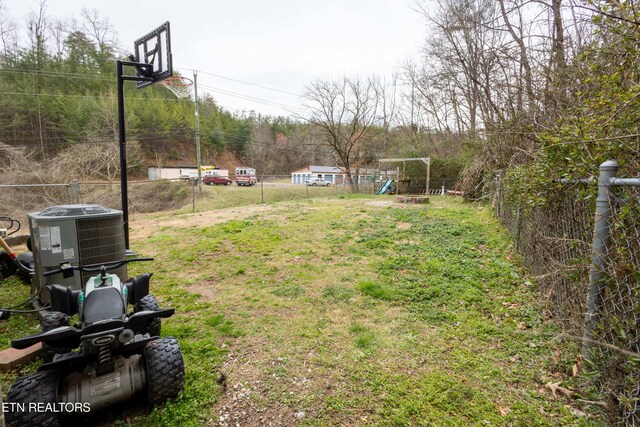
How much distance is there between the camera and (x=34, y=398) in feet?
4.62

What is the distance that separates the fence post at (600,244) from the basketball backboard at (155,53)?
4.82 m

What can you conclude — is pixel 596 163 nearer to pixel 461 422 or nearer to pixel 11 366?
pixel 461 422

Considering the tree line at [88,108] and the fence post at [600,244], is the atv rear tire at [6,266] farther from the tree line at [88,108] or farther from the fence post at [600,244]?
the tree line at [88,108]

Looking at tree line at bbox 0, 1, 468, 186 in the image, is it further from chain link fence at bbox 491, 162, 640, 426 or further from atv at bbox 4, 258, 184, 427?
atv at bbox 4, 258, 184, 427

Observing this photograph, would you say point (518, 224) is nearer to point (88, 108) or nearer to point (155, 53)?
point (155, 53)

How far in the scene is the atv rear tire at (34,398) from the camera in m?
1.38

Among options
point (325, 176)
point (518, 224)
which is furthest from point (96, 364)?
point (325, 176)

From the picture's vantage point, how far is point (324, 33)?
13.6 m

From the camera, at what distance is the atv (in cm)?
141

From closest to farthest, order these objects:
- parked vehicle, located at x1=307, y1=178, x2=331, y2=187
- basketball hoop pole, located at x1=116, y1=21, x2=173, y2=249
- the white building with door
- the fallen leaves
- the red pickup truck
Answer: the fallen leaves
basketball hoop pole, located at x1=116, y1=21, x2=173, y2=249
the white building with door
the red pickup truck
parked vehicle, located at x1=307, y1=178, x2=331, y2=187

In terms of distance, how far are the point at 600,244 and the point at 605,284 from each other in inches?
9.0

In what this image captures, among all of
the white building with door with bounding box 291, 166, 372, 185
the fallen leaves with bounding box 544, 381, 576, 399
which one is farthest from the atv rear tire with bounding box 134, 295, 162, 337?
the white building with door with bounding box 291, 166, 372, 185

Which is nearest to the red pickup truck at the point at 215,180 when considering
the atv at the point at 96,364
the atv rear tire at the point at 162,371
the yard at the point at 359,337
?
the yard at the point at 359,337

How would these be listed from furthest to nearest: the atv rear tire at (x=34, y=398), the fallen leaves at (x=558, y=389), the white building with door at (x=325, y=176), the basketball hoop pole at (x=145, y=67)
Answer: the white building with door at (x=325, y=176), the basketball hoop pole at (x=145, y=67), the fallen leaves at (x=558, y=389), the atv rear tire at (x=34, y=398)
